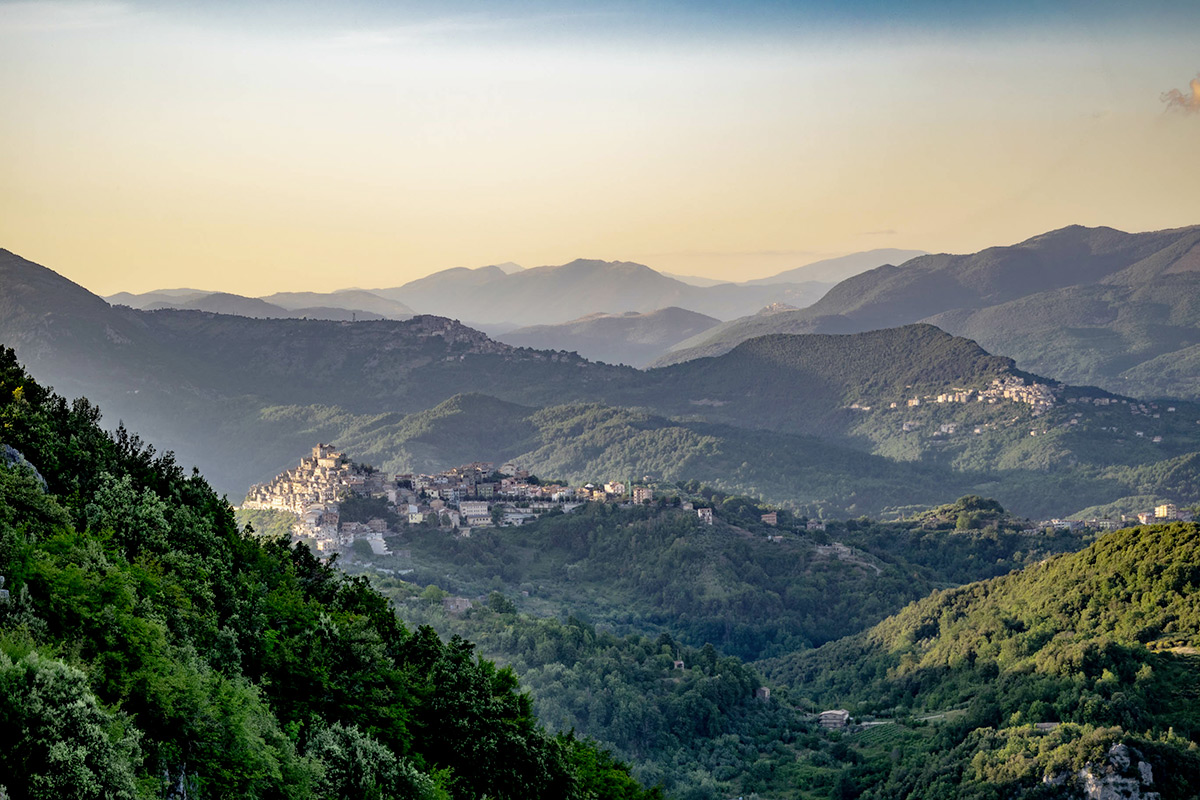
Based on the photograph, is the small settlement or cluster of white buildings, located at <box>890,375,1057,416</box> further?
cluster of white buildings, located at <box>890,375,1057,416</box>

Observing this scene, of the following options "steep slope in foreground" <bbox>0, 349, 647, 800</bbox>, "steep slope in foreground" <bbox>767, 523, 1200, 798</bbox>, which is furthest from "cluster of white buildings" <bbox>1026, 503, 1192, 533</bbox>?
"steep slope in foreground" <bbox>0, 349, 647, 800</bbox>

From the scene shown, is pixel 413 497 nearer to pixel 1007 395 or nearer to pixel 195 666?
pixel 195 666

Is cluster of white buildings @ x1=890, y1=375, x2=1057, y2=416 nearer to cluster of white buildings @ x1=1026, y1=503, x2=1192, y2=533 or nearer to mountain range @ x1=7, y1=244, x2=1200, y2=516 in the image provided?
mountain range @ x1=7, y1=244, x2=1200, y2=516

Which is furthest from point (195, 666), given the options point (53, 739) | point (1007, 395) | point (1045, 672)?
point (1007, 395)

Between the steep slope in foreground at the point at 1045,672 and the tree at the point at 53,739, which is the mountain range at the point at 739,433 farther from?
the tree at the point at 53,739

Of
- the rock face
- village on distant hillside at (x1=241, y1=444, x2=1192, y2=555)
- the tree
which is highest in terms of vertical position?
the tree

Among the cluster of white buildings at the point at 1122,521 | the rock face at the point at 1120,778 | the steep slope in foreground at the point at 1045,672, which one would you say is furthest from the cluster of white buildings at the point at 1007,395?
the rock face at the point at 1120,778
